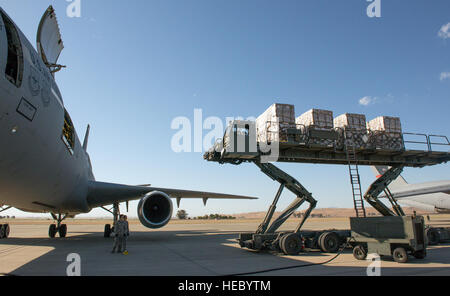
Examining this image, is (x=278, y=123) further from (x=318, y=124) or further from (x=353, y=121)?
(x=353, y=121)

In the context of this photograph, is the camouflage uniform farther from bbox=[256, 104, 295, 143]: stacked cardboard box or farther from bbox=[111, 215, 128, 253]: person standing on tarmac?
bbox=[256, 104, 295, 143]: stacked cardboard box

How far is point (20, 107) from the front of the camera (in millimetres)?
5762

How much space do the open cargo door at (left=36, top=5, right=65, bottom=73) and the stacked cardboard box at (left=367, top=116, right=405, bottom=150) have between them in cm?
1353

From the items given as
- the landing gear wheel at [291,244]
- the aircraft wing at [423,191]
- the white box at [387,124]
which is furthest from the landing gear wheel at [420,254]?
the aircraft wing at [423,191]

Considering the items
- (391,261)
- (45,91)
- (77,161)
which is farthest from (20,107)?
(391,261)

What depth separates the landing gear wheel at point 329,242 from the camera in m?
10.9

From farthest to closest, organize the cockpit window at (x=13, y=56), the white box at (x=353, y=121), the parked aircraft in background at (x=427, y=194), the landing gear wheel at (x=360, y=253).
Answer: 1. the parked aircraft in background at (x=427, y=194)
2. the white box at (x=353, y=121)
3. the landing gear wheel at (x=360, y=253)
4. the cockpit window at (x=13, y=56)

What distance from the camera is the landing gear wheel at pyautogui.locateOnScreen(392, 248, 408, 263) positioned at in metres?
8.21

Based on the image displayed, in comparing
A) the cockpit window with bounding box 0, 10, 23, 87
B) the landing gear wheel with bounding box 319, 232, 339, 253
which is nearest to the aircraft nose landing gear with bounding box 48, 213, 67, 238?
the cockpit window with bounding box 0, 10, 23, 87

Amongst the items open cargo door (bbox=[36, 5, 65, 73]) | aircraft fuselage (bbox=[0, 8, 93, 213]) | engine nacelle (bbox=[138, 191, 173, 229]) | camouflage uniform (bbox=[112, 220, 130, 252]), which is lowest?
camouflage uniform (bbox=[112, 220, 130, 252])

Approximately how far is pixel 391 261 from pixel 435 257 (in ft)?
6.40

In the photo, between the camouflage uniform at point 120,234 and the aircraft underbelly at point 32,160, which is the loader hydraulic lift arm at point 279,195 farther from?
the aircraft underbelly at point 32,160

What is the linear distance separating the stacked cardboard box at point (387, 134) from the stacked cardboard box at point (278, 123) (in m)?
3.97

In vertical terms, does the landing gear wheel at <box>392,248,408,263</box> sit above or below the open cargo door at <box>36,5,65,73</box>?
below
